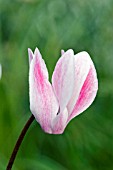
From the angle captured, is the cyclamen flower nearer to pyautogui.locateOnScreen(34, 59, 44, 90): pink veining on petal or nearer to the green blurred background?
pyautogui.locateOnScreen(34, 59, 44, 90): pink veining on petal

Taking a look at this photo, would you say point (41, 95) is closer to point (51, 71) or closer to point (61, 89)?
point (61, 89)

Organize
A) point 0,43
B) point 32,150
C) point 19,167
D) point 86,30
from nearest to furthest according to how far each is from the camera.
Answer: point 19,167 < point 32,150 < point 0,43 < point 86,30

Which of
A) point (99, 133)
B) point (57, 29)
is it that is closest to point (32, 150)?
point (99, 133)

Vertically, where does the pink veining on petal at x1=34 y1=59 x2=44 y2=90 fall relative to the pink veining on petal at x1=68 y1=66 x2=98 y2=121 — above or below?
above

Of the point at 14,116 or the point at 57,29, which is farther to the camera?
the point at 57,29

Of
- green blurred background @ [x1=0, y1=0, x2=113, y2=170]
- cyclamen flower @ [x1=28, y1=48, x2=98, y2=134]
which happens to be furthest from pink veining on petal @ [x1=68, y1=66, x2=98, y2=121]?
green blurred background @ [x1=0, y1=0, x2=113, y2=170]

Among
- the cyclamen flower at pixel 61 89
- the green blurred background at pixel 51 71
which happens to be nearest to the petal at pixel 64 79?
the cyclamen flower at pixel 61 89

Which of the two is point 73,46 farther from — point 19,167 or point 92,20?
point 19,167

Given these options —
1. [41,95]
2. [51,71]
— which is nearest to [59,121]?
[41,95]

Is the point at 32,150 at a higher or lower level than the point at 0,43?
lower
